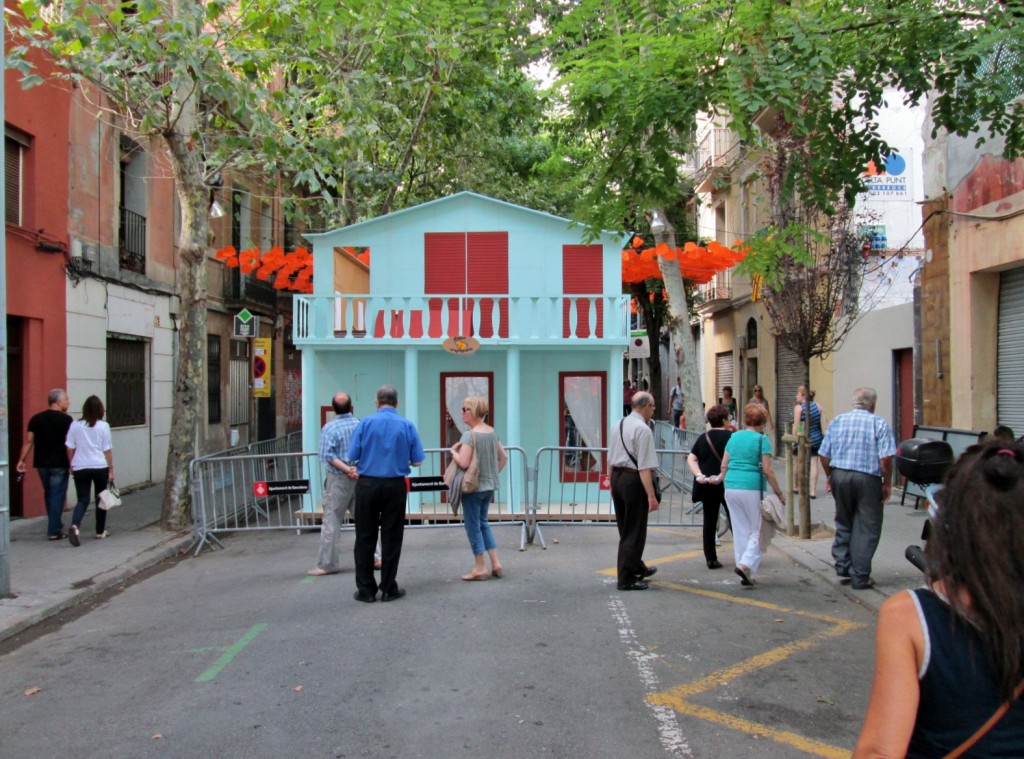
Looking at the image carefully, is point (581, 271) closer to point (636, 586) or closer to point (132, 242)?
point (636, 586)

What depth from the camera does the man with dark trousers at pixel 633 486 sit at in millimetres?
7582

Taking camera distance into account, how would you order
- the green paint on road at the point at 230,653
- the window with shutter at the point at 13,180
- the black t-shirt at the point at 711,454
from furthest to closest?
the window with shutter at the point at 13,180 < the black t-shirt at the point at 711,454 < the green paint on road at the point at 230,653

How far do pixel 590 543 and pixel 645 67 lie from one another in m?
5.89

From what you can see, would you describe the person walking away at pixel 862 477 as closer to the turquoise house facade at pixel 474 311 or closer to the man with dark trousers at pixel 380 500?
the man with dark trousers at pixel 380 500

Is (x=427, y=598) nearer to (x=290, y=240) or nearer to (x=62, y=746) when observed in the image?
(x=62, y=746)

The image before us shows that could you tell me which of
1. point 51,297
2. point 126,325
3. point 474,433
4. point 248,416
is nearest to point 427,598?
point 474,433

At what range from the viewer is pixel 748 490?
7.74m

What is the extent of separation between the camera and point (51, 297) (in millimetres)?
12812

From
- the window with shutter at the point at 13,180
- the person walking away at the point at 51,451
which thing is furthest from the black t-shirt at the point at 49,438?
the window with shutter at the point at 13,180

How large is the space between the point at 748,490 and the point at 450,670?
355 centimetres

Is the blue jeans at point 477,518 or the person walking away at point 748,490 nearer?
the person walking away at point 748,490

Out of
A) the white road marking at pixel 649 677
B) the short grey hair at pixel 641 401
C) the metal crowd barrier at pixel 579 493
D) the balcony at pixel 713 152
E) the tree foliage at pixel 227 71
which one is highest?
the balcony at pixel 713 152

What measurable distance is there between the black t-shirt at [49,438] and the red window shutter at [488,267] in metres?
5.88

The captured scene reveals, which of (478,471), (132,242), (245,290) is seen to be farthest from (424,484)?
(245,290)
